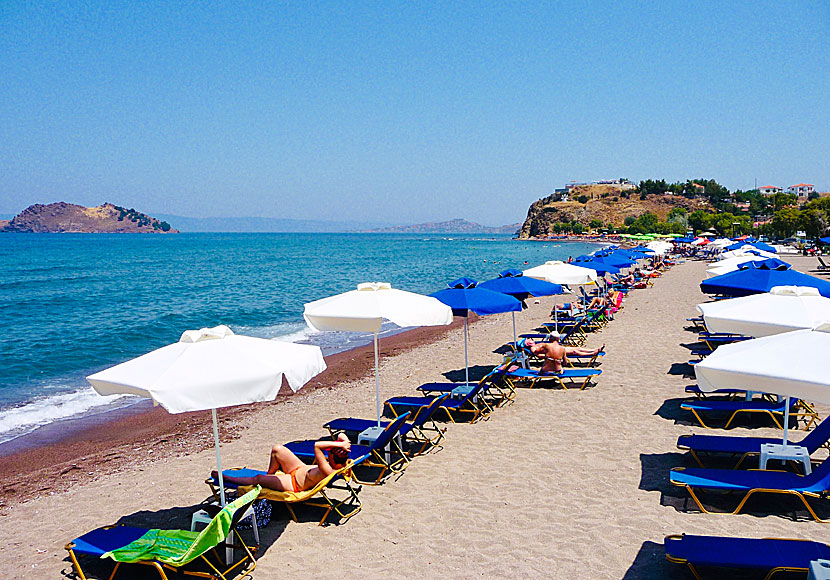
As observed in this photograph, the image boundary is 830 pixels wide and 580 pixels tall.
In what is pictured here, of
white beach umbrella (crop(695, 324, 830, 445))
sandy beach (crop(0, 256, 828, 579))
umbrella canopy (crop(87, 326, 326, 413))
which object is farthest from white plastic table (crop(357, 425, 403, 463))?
white beach umbrella (crop(695, 324, 830, 445))

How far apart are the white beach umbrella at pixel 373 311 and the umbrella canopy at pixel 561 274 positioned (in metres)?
5.61

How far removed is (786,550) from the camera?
13.7ft

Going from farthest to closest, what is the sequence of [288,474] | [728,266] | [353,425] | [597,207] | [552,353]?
[597,207] < [728,266] < [552,353] < [353,425] < [288,474]

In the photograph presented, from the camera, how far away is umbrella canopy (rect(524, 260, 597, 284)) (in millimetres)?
12531

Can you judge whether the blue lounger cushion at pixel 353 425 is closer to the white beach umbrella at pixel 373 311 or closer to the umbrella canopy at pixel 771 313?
the white beach umbrella at pixel 373 311

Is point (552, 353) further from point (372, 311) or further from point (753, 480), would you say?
point (753, 480)

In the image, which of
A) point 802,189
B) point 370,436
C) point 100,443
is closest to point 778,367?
point 370,436

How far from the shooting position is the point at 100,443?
975cm

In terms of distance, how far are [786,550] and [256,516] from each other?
4368mm

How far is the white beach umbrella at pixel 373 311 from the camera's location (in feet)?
22.4

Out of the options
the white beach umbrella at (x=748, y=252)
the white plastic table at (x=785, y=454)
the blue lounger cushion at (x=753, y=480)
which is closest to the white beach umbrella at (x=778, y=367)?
the blue lounger cushion at (x=753, y=480)

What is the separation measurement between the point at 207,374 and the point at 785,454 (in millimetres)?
5644

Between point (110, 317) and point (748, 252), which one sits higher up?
point (748, 252)

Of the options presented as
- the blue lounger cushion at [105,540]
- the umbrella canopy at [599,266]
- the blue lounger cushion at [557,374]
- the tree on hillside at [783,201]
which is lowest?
the blue lounger cushion at [557,374]
